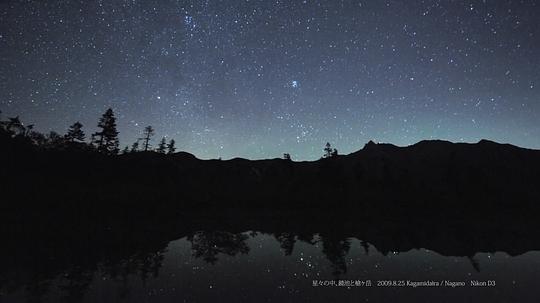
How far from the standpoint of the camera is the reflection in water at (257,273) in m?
11.4

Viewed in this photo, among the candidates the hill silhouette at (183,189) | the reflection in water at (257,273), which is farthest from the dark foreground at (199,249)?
the hill silhouette at (183,189)

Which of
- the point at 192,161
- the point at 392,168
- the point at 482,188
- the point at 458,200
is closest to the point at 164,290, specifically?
the point at 458,200

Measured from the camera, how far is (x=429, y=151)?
163 meters

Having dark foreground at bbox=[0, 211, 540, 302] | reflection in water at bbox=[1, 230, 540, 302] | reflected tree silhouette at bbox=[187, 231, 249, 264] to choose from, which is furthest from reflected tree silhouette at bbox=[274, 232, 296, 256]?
reflected tree silhouette at bbox=[187, 231, 249, 264]

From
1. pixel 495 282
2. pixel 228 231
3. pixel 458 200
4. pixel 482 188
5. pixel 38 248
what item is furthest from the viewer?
pixel 482 188

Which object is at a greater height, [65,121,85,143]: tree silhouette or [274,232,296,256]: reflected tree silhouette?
[65,121,85,143]: tree silhouette

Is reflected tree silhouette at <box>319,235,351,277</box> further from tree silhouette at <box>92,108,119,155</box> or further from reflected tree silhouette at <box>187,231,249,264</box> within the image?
tree silhouette at <box>92,108,119,155</box>

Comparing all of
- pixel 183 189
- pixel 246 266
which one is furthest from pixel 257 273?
pixel 183 189

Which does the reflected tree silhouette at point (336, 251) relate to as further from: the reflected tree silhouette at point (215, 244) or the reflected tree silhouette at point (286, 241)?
the reflected tree silhouette at point (215, 244)

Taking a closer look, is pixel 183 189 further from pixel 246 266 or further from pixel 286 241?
pixel 246 266

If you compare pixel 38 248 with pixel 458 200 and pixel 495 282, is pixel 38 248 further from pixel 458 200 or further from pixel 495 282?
pixel 458 200

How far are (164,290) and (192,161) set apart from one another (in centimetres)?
14061

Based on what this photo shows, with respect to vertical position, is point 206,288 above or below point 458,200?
below

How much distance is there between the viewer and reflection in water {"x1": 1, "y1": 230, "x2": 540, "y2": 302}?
11359mm
